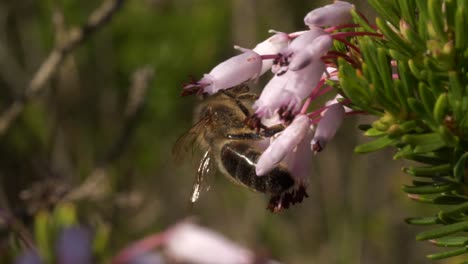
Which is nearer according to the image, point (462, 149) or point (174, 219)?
point (462, 149)

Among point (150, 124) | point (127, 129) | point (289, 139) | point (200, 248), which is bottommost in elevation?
point (150, 124)

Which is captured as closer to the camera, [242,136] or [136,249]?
[136,249]

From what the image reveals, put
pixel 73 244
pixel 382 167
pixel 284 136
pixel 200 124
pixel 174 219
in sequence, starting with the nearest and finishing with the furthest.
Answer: pixel 284 136 → pixel 73 244 → pixel 200 124 → pixel 382 167 → pixel 174 219

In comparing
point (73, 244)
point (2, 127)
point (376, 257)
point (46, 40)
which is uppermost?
point (73, 244)

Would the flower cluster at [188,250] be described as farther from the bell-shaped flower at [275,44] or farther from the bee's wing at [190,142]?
the bell-shaped flower at [275,44]

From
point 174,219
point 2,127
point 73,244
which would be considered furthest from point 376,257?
point 73,244

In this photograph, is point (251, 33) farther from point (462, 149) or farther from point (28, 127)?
point (462, 149)

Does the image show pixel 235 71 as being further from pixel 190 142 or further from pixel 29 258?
pixel 190 142

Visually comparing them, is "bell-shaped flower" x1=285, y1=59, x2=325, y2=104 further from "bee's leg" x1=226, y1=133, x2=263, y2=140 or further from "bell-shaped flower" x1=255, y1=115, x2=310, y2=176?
"bee's leg" x1=226, y1=133, x2=263, y2=140

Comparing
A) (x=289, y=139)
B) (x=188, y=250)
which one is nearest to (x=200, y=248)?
(x=188, y=250)
